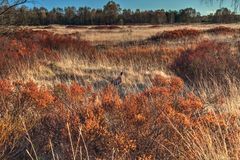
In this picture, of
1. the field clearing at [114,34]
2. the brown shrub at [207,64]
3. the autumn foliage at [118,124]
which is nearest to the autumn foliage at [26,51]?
the brown shrub at [207,64]

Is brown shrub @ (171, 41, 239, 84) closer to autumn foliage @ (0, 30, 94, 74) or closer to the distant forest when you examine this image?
autumn foliage @ (0, 30, 94, 74)

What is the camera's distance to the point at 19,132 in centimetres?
381

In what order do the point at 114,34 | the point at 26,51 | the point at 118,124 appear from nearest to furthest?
the point at 118,124 < the point at 26,51 < the point at 114,34

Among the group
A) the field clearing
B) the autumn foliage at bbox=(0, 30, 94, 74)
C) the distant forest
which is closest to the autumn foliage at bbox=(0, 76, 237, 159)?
the autumn foliage at bbox=(0, 30, 94, 74)

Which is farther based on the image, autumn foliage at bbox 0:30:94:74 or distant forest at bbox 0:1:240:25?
distant forest at bbox 0:1:240:25

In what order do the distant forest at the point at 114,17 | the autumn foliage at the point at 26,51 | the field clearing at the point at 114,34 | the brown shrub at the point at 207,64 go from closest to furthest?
the brown shrub at the point at 207,64, the autumn foliage at the point at 26,51, the field clearing at the point at 114,34, the distant forest at the point at 114,17

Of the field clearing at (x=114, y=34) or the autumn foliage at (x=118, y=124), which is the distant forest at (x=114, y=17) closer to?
the field clearing at (x=114, y=34)

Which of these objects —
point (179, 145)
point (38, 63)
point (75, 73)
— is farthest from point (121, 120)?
point (38, 63)

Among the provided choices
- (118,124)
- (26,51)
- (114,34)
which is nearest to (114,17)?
(114,34)

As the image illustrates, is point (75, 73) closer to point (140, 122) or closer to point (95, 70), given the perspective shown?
point (95, 70)

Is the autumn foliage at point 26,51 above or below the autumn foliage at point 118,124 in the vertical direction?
below

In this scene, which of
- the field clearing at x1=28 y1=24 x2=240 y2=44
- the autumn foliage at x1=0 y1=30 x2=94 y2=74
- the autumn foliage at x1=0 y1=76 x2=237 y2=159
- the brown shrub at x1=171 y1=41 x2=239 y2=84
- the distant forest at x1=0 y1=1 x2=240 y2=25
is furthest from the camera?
the distant forest at x1=0 y1=1 x2=240 y2=25

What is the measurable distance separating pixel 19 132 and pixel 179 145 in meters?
1.49

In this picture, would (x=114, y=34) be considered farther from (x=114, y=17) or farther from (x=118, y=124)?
(x=114, y=17)
